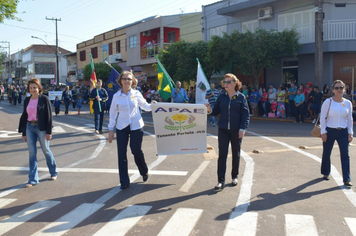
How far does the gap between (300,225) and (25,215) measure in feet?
12.1

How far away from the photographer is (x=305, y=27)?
2308 centimetres

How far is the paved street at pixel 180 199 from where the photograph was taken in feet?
15.2

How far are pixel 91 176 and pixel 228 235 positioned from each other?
12.3 feet

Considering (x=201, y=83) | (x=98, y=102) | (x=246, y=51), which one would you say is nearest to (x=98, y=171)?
(x=201, y=83)

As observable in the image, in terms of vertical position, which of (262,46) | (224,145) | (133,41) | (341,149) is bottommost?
(341,149)

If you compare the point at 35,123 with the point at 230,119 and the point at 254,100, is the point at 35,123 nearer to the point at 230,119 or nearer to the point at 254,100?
the point at 230,119


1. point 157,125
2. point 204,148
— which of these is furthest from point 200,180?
point 157,125

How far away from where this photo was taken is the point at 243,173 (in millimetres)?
7285

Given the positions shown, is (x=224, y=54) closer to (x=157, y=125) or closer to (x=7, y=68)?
(x=157, y=125)

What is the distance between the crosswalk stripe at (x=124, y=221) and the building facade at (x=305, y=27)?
62.6 ft

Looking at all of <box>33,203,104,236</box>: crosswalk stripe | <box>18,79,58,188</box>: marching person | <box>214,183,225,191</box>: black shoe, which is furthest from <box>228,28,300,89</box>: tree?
<box>33,203,104,236</box>: crosswalk stripe

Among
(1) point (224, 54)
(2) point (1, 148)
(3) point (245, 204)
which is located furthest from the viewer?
(1) point (224, 54)

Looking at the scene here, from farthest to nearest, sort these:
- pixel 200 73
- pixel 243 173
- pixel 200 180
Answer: pixel 200 73
pixel 243 173
pixel 200 180

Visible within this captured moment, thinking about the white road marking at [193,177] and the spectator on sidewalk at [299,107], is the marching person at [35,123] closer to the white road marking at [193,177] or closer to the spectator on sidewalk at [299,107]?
the white road marking at [193,177]
